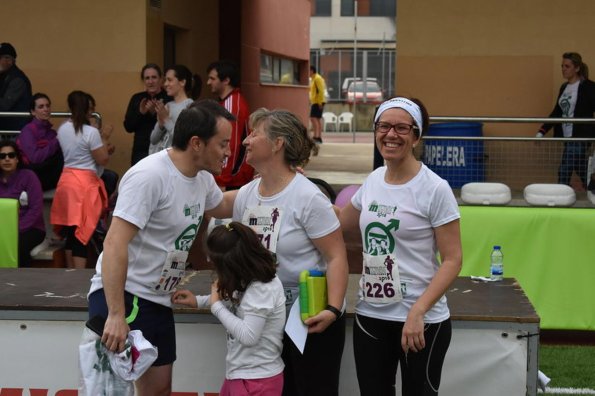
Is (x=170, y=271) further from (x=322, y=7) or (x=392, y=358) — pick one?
(x=322, y=7)

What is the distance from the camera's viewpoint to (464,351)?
15.2 ft

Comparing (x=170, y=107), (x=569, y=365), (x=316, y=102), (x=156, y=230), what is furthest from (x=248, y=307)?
(x=316, y=102)

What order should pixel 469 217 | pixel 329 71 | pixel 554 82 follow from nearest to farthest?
pixel 469 217
pixel 554 82
pixel 329 71

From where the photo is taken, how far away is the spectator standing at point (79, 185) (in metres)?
8.24

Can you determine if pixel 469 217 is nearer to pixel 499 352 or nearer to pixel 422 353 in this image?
pixel 499 352

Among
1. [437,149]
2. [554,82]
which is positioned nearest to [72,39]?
[437,149]

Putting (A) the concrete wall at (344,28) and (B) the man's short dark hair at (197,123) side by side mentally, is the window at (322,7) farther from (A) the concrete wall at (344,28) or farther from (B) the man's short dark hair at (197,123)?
(B) the man's short dark hair at (197,123)

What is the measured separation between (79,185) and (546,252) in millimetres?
3939

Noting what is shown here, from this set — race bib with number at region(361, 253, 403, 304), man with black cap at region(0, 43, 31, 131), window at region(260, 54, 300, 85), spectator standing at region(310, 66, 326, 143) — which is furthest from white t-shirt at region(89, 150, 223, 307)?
spectator standing at region(310, 66, 326, 143)

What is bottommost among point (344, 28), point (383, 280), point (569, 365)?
point (569, 365)

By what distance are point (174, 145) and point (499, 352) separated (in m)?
1.86

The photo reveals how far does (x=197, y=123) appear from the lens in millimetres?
3822

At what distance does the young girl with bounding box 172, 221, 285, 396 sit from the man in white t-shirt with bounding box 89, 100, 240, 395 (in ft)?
0.60

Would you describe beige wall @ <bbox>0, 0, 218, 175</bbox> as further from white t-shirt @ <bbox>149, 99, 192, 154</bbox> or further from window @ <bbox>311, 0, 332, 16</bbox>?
window @ <bbox>311, 0, 332, 16</bbox>
